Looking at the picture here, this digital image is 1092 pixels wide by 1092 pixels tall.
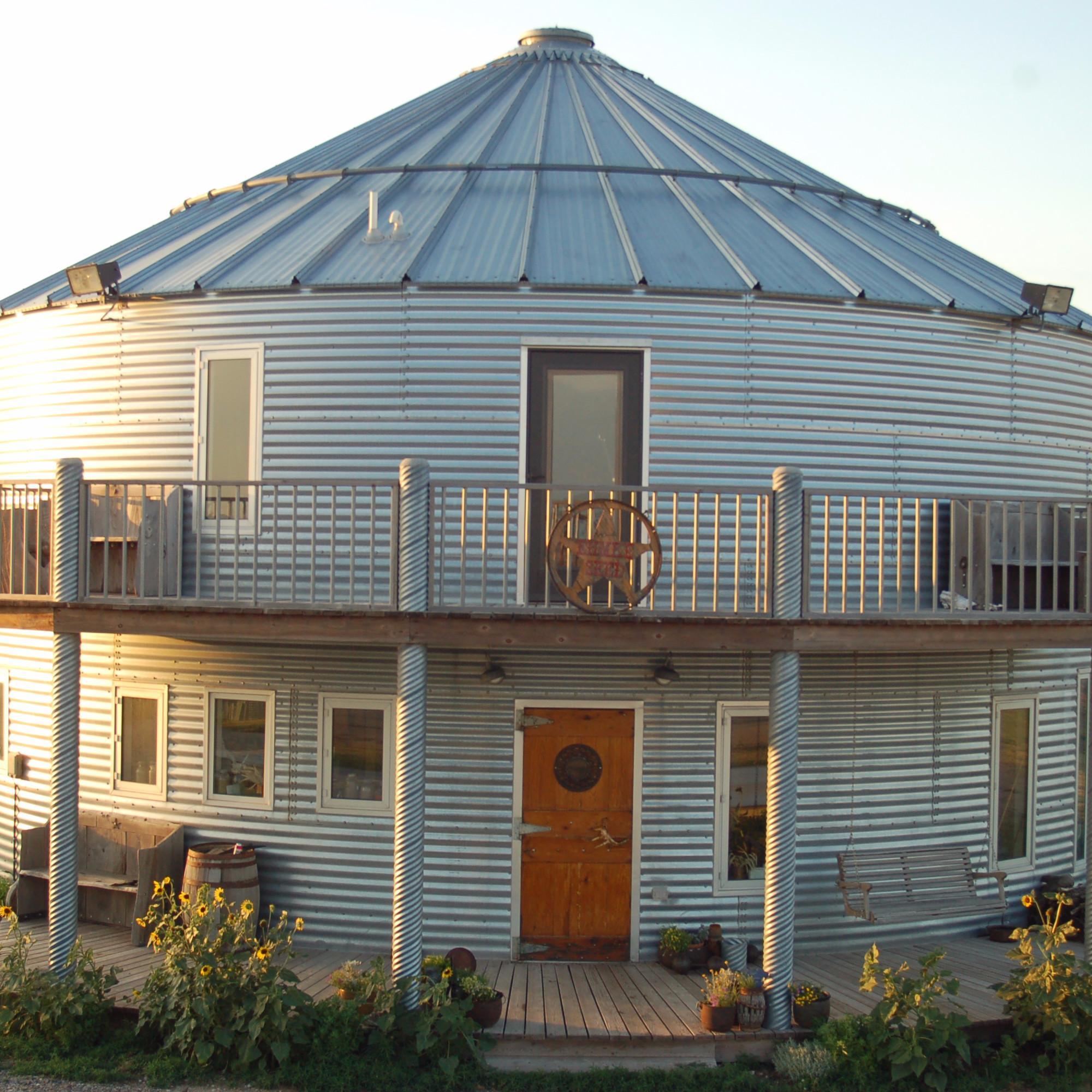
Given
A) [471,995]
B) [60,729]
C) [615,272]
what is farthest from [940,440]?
[60,729]

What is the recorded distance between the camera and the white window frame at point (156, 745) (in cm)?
1341

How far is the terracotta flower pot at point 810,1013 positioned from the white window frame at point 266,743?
5.66 m

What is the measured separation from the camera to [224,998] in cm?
1004

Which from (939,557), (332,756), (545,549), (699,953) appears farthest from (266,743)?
(939,557)

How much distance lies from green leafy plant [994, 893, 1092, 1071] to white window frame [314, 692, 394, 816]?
604cm

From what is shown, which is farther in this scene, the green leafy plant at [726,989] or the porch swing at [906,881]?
the porch swing at [906,881]

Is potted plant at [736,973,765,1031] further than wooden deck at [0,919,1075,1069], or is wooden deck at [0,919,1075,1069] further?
potted plant at [736,973,765,1031]

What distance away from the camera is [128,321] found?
13477 millimetres

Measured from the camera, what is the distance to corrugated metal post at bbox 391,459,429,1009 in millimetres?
10367

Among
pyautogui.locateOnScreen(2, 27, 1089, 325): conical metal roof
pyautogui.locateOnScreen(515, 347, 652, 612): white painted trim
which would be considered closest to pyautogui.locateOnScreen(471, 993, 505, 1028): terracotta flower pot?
pyautogui.locateOnScreen(515, 347, 652, 612): white painted trim

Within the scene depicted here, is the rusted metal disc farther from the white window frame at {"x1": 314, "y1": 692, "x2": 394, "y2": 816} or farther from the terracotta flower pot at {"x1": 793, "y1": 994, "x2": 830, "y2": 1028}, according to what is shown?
the terracotta flower pot at {"x1": 793, "y1": 994, "x2": 830, "y2": 1028}

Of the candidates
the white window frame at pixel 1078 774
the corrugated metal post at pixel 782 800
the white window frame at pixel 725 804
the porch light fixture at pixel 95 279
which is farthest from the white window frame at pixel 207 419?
the white window frame at pixel 1078 774

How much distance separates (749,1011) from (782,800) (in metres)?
1.76

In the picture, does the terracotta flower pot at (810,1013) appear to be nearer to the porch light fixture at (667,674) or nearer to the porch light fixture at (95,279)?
the porch light fixture at (667,674)
